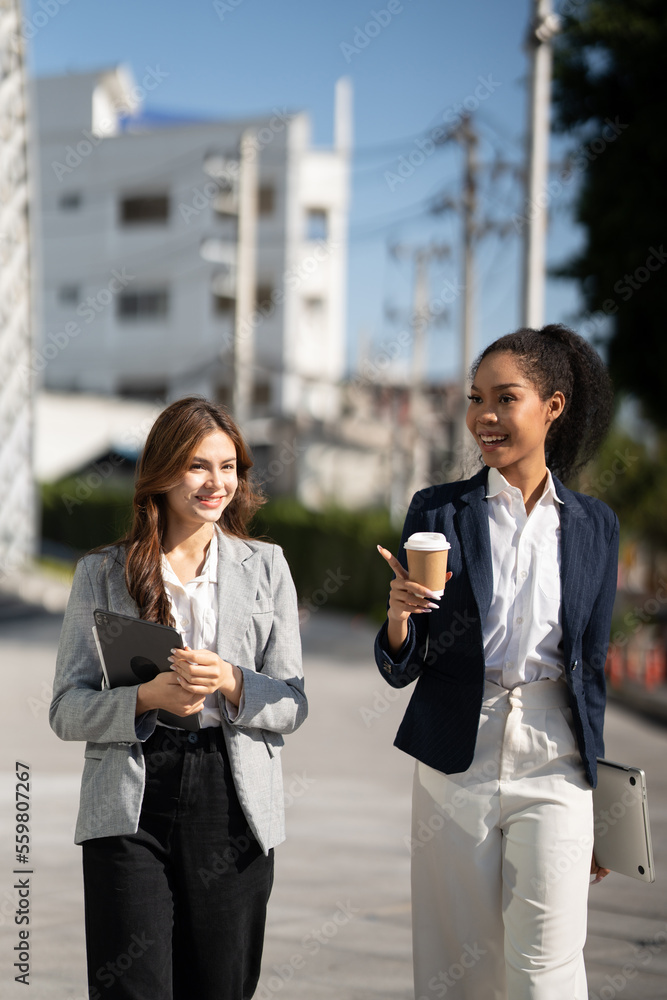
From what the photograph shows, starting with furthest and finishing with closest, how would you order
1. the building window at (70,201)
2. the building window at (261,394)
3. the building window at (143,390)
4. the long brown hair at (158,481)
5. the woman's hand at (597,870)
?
the building window at (70,201), the building window at (143,390), the building window at (261,394), the woman's hand at (597,870), the long brown hair at (158,481)

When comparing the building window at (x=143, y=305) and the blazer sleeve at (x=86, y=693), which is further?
the building window at (x=143, y=305)

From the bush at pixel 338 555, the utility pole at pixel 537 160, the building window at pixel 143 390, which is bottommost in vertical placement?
the bush at pixel 338 555

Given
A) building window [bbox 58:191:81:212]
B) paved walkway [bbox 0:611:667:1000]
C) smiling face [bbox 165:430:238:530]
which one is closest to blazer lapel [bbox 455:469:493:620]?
smiling face [bbox 165:430:238:530]

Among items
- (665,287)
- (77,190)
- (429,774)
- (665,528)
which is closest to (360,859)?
(429,774)

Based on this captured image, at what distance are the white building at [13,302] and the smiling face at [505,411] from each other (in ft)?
53.8

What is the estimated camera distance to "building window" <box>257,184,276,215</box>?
4088 cm

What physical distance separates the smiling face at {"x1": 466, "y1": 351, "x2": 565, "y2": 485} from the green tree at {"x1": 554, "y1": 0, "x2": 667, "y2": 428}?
9.54m

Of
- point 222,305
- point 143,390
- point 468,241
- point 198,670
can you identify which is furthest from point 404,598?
Result: point 143,390

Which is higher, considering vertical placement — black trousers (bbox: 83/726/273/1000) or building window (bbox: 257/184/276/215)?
building window (bbox: 257/184/276/215)

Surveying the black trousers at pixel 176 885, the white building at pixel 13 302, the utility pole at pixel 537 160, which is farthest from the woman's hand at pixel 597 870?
the white building at pixel 13 302

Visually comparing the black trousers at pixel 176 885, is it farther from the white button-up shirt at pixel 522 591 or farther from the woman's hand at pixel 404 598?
the white button-up shirt at pixel 522 591

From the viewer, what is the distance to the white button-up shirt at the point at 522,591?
2.68m

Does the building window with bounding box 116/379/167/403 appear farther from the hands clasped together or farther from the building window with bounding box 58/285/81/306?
the hands clasped together

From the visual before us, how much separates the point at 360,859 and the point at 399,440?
2518cm
